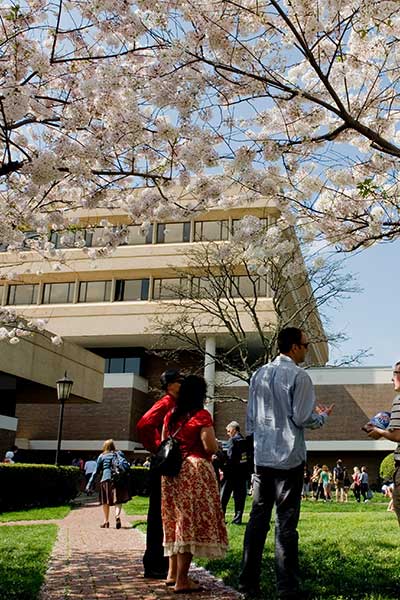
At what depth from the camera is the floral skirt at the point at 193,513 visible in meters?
4.79

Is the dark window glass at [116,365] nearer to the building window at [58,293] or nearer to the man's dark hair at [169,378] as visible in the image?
the building window at [58,293]

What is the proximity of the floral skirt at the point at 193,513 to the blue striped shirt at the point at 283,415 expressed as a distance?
0.55m

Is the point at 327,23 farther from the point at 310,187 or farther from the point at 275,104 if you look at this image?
the point at 310,187

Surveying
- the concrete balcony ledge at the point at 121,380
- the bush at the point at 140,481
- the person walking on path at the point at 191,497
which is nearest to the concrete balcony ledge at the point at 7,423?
the bush at the point at 140,481

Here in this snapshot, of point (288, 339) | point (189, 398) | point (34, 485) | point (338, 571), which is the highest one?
point (288, 339)

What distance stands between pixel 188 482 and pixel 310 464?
117 feet

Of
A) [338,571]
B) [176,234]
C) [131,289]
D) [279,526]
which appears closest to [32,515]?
[338,571]

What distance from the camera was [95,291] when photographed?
Result: 4169 centimetres

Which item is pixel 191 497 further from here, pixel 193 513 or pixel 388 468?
pixel 388 468

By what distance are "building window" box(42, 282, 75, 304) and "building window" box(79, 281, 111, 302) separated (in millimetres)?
713

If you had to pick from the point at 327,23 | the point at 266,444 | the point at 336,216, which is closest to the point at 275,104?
the point at 327,23

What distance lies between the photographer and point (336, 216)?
706 cm

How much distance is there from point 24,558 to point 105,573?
1377 millimetres

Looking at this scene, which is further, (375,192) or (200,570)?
(375,192)
